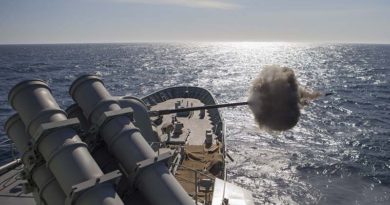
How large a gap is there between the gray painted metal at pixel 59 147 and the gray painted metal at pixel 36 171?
0.37 metres

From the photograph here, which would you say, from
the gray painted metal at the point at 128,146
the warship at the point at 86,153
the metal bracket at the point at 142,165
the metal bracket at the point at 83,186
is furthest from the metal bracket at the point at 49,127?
the metal bracket at the point at 142,165

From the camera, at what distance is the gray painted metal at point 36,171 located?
787 centimetres

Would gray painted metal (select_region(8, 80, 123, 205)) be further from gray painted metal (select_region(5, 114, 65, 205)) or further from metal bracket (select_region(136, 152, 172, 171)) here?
metal bracket (select_region(136, 152, 172, 171))

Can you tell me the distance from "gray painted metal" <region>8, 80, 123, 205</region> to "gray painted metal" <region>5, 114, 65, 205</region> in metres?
0.37

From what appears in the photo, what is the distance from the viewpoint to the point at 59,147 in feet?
25.1

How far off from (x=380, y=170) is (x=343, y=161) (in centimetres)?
284

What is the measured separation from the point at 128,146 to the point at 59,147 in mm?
1424

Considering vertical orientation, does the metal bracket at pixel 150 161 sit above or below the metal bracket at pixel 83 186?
above

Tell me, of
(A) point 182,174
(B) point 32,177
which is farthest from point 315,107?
(B) point 32,177

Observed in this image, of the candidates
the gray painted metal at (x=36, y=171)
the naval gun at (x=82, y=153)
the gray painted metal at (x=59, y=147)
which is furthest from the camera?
the gray painted metal at (x=36, y=171)

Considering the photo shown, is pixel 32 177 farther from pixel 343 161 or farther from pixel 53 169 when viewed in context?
pixel 343 161

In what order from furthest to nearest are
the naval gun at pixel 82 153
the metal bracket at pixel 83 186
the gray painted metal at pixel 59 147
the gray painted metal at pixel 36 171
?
the gray painted metal at pixel 36 171, the naval gun at pixel 82 153, the gray painted metal at pixel 59 147, the metal bracket at pixel 83 186

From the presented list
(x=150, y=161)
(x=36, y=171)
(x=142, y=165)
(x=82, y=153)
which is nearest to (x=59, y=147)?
(x=82, y=153)

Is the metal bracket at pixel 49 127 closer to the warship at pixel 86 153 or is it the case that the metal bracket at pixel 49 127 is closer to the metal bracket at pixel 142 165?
the warship at pixel 86 153
